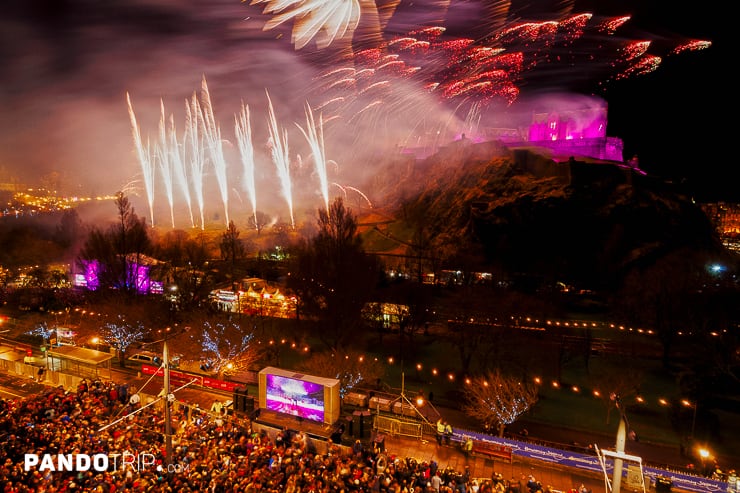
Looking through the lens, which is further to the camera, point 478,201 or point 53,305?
point 478,201

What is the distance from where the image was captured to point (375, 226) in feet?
286

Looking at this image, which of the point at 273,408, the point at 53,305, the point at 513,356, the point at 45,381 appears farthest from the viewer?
the point at 53,305

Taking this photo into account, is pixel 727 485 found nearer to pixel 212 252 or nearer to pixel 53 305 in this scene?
pixel 53 305

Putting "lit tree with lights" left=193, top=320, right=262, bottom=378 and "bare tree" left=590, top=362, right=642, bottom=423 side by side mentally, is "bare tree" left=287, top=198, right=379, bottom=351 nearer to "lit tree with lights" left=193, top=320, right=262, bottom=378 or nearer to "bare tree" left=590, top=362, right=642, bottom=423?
"lit tree with lights" left=193, top=320, right=262, bottom=378

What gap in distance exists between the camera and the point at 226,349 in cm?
2809

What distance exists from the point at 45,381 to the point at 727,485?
3248 centimetres

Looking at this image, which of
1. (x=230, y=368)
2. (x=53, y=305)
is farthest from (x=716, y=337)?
(x=53, y=305)

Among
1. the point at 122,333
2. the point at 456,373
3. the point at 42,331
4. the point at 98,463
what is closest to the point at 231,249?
the point at 42,331

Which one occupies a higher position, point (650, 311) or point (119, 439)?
point (119, 439)

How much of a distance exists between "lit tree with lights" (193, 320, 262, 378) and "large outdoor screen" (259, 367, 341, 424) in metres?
8.32

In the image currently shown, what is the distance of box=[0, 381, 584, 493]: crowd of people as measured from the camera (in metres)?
12.7

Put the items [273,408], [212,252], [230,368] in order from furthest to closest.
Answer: [212,252] < [230,368] < [273,408]

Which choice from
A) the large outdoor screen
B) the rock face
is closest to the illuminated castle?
the rock face

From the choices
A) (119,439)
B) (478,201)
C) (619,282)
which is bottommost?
(619,282)
